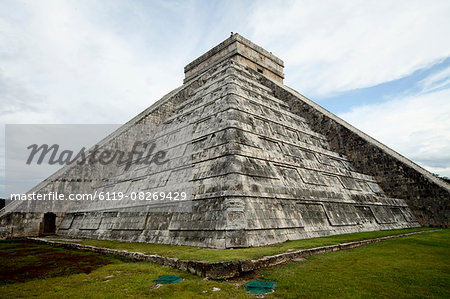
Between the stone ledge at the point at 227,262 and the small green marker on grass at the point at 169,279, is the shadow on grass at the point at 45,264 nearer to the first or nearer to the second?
the stone ledge at the point at 227,262

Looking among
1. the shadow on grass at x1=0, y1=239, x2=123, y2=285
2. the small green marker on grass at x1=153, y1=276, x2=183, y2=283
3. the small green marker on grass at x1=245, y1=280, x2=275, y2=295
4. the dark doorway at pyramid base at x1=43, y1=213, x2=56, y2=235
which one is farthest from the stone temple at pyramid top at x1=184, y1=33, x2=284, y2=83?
the small green marker on grass at x1=245, y1=280, x2=275, y2=295

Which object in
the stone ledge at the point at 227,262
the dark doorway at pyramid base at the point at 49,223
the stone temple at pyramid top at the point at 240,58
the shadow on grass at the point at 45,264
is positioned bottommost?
the shadow on grass at the point at 45,264

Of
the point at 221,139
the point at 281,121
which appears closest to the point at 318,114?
the point at 281,121

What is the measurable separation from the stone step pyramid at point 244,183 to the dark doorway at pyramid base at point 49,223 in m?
0.45

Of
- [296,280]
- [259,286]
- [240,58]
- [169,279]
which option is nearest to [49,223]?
[169,279]

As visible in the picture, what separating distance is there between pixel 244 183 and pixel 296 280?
4408 millimetres

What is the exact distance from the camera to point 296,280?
221 inches

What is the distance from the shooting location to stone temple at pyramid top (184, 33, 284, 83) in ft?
75.6

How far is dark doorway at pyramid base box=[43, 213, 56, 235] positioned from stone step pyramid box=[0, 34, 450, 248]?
0.45 meters

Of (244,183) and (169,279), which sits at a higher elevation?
(244,183)

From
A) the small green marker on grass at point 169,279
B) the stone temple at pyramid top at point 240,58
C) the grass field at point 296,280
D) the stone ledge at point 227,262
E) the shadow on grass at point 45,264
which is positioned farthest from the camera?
the stone temple at pyramid top at point 240,58

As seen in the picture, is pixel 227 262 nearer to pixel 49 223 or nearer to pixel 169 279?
pixel 169 279

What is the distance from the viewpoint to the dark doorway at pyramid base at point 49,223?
17312 mm

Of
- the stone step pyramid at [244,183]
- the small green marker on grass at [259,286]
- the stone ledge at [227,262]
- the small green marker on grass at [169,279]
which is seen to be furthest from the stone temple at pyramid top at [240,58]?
the small green marker on grass at [259,286]
